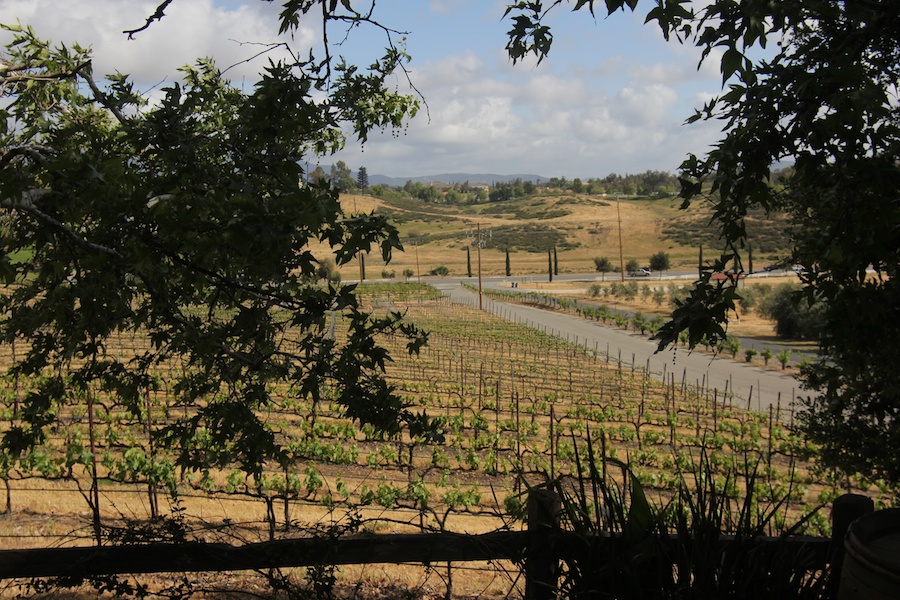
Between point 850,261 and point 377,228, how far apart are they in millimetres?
1798

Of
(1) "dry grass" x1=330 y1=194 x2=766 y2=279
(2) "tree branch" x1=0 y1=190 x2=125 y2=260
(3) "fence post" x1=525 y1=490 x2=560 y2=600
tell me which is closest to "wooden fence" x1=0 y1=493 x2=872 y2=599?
(3) "fence post" x1=525 y1=490 x2=560 y2=600

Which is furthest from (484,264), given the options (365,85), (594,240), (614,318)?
(365,85)

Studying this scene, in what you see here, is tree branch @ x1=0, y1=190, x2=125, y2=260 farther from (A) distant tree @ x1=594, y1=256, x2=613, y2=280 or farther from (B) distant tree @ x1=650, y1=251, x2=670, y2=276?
(A) distant tree @ x1=594, y1=256, x2=613, y2=280

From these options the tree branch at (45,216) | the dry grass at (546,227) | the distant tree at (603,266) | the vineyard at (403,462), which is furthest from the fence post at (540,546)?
the distant tree at (603,266)

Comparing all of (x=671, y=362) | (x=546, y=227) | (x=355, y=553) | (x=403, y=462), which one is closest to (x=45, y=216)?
(x=355, y=553)

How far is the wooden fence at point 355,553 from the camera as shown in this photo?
2732 mm

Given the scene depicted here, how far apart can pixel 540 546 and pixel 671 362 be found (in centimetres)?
3151

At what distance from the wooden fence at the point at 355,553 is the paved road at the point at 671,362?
1022 cm

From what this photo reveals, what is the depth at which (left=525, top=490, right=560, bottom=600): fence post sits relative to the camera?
8.80ft

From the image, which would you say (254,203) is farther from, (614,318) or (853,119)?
(614,318)

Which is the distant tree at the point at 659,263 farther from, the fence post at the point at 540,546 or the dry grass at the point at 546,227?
the fence post at the point at 540,546

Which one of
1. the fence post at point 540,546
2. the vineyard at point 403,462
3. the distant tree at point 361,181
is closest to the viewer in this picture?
the fence post at point 540,546

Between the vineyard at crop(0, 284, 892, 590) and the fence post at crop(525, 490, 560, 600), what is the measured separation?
817mm

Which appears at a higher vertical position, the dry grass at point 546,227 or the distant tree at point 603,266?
the dry grass at point 546,227
